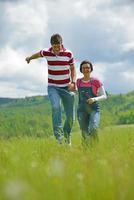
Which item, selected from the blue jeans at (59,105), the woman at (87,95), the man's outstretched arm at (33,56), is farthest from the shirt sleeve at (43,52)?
the woman at (87,95)

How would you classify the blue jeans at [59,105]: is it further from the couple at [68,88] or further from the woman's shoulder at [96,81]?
the woman's shoulder at [96,81]

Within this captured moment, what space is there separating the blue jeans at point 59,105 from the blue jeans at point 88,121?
10.3 inches

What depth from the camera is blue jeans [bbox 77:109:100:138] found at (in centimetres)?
1038

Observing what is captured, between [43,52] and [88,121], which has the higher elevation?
[43,52]

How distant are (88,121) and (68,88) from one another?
82 cm

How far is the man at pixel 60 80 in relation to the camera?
10.8 meters

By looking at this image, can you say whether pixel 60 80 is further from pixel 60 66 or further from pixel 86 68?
pixel 86 68

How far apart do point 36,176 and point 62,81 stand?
24.8 feet

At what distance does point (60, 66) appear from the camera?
35.8 feet

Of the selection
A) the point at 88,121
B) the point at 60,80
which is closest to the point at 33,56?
the point at 60,80

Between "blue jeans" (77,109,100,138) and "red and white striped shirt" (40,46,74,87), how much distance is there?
773 millimetres

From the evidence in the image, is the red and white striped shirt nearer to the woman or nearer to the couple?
the couple

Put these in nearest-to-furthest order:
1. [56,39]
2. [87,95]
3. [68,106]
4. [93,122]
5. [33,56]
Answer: [93,122]
[56,39]
[87,95]
[68,106]
[33,56]

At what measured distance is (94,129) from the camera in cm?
1016
